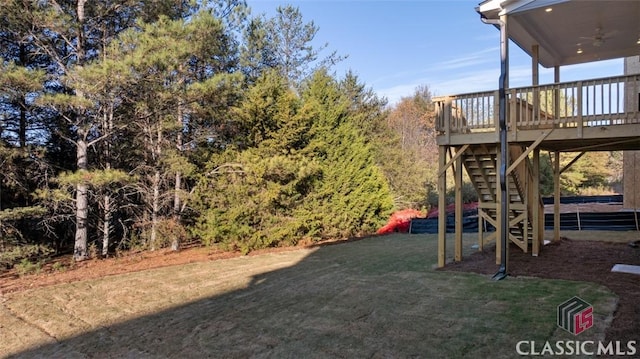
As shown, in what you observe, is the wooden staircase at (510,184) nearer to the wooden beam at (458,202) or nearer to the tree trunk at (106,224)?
the wooden beam at (458,202)

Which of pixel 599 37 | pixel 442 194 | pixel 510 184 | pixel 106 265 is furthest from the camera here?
pixel 106 265

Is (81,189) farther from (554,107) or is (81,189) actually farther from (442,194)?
(554,107)

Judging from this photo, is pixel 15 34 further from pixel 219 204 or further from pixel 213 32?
pixel 219 204

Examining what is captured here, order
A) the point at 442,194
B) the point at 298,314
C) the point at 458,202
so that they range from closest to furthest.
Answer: the point at 298,314
the point at 442,194
the point at 458,202

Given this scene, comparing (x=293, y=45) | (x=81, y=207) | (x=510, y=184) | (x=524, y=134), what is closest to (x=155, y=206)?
(x=81, y=207)

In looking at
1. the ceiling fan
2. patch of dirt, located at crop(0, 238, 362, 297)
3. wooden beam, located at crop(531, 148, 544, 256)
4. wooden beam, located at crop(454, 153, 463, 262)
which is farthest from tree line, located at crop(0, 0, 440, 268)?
the ceiling fan

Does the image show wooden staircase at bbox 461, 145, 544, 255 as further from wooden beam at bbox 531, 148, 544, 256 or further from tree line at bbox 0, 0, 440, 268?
tree line at bbox 0, 0, 440, 268

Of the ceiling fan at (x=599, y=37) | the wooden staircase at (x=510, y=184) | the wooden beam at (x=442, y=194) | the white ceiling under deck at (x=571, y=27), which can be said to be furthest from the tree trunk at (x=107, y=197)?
the ceiling fan at (x=599, y=37)

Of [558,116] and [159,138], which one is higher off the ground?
[159,138]

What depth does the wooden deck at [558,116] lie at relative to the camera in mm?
5934

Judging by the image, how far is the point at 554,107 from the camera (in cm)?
652

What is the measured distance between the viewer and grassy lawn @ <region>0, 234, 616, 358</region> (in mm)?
4090

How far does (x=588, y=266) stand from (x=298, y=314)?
200 inches

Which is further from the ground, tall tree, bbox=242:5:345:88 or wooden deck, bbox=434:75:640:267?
tall tree, bbox=242:5:345:88
